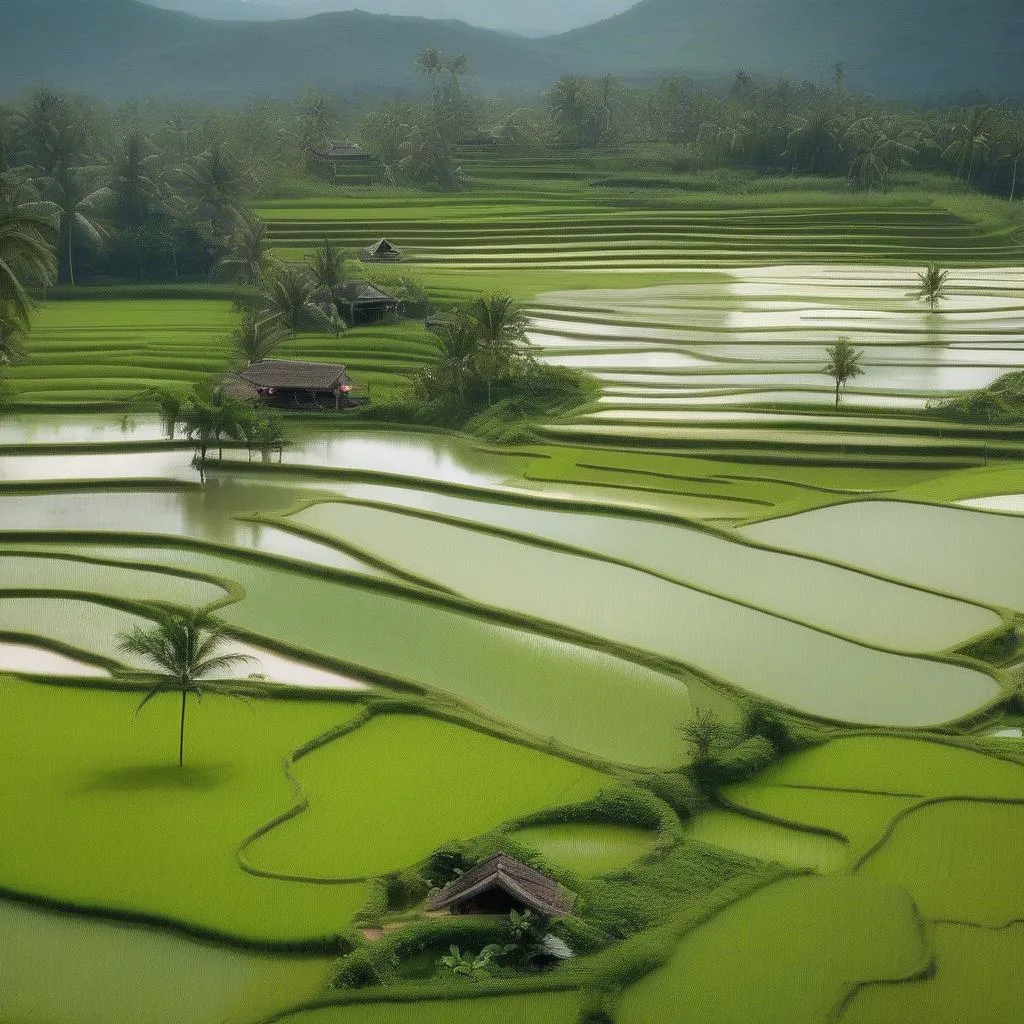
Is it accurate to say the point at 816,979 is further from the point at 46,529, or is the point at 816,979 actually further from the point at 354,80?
the point at 354,80

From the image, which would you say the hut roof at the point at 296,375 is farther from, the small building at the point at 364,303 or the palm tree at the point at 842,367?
the palm tree at the point at 842,367

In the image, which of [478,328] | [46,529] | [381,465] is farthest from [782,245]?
Answer: [46,529]

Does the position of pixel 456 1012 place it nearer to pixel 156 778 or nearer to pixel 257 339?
pixel 156 778

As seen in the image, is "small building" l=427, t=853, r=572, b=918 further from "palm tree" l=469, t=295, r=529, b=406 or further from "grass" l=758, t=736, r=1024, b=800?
"palm tree" l=469, t=295, r=529, b=406

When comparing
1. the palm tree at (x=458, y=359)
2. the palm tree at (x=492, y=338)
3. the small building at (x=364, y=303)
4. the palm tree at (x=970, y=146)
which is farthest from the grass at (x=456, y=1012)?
the palm tree at (x=970, y=146)

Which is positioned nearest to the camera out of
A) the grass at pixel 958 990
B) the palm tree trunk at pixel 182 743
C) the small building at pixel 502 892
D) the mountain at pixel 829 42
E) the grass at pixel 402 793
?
the grass at pixel 958 990

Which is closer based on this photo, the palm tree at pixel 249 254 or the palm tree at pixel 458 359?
the palm tree at pixel 458 359

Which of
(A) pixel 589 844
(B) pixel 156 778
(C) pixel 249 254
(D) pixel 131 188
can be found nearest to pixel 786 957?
(A) pixel 589 844

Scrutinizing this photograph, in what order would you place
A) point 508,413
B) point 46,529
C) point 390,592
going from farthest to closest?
point 508,413 → point 46,529 → point 390,592
